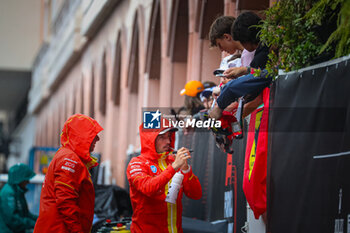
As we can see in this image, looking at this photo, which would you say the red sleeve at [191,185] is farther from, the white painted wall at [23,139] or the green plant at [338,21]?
the white painted wall at [23,139]

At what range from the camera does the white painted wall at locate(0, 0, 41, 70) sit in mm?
48906

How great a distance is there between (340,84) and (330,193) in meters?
0.79

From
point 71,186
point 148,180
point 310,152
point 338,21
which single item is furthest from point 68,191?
point 338,21

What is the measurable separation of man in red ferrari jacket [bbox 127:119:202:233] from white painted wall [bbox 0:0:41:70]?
43975 mm

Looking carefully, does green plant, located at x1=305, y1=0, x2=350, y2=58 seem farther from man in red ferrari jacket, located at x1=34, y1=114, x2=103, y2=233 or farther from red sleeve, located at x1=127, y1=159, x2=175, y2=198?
man in red ferrari jacket, located at x1=34, y1=114, x2=103, y2=233

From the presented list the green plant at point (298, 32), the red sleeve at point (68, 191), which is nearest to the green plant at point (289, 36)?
the green plant at point (298, 32)

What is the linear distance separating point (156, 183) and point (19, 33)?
46.1 meters

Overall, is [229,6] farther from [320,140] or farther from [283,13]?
[320,140]

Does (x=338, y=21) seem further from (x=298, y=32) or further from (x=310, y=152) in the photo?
(x=310, y=152)

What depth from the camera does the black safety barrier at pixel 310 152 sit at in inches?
187

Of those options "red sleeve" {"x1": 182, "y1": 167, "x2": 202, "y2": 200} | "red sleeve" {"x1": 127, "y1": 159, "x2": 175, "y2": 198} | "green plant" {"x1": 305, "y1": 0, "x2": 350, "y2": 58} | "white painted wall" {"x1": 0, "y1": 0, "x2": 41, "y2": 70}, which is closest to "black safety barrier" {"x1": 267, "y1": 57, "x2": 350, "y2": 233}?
"green plant" {"x1": 305, "y1": 0, "x2": 350, "y2": 58}

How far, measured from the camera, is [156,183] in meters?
5.52

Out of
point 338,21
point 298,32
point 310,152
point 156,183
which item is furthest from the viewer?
point 298,32

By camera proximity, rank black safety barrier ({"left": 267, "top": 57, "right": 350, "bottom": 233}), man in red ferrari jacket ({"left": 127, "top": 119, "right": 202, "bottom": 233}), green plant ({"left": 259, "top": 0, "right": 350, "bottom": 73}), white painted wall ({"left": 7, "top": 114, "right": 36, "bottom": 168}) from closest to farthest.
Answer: black safety barrier ({"left": 267, "top": 57, "right": 350, "bottom": 233}) → green plant ({"left": 259, "top": 0, "right": 350, "bottom": 73}) → man in red ferrari jacket ({"left": 127, "top": 119, "right": 202, "bottom": 233}) → white painted wall ({"left": 7, "top": 114, "right": 36, "bottom": 168})
